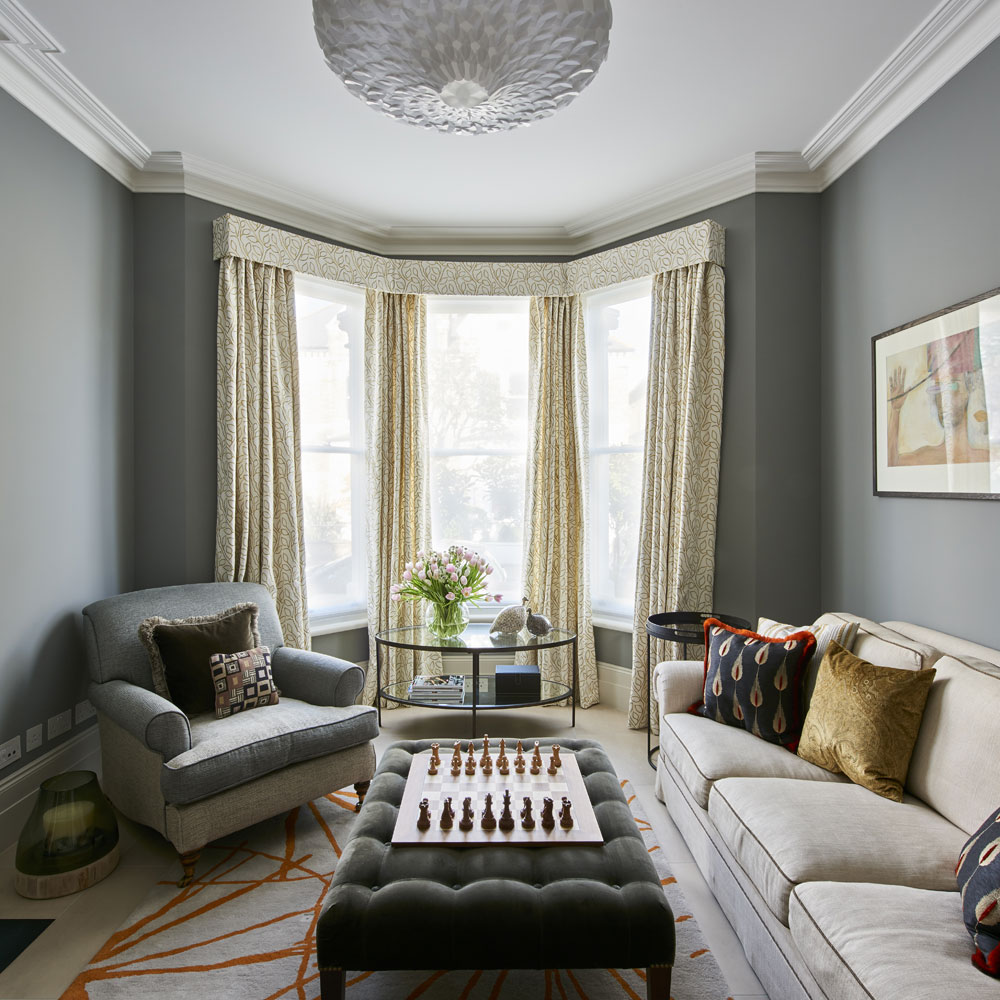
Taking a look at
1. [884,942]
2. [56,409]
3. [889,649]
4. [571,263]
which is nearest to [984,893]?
[884,942]

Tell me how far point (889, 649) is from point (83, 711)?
331cm

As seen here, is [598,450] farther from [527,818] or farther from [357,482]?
[527,818]

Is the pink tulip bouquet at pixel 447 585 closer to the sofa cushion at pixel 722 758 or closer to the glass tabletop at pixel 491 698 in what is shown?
the glass tabletop at pixel 491 698

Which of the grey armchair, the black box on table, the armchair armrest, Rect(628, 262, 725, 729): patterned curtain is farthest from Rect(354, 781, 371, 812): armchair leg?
Rect(628, 262, 725, 729): patterned curtain

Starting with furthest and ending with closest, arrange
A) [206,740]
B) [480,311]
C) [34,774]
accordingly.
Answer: [480,311], [34,774], [206,740]

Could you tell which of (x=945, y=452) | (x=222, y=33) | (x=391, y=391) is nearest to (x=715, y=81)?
(x=945, y=452)

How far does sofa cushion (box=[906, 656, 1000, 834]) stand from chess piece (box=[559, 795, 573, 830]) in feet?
3.41

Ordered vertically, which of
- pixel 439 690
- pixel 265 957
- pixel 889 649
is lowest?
pixel 265 957

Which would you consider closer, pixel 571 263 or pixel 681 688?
pixel 681 688

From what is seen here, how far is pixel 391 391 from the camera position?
4.55m

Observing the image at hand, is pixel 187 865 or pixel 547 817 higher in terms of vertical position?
pixel 547 817

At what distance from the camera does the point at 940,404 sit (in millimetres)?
2680

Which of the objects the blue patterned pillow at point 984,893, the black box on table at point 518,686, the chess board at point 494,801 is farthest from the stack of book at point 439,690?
the blue patterned pillow at point 984,893

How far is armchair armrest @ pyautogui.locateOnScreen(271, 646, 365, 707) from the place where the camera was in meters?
3.08
